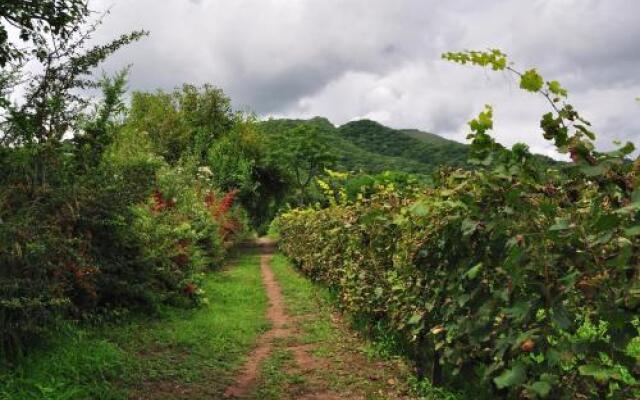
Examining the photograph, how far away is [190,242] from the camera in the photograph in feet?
42.4

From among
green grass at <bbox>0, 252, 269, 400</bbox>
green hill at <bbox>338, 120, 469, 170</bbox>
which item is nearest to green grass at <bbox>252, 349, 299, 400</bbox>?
green grass at <bbox>0, 252, 269, 400</bbox>

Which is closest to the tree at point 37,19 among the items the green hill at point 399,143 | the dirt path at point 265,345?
the dirt path at point 265,345

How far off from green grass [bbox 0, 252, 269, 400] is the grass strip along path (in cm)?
1

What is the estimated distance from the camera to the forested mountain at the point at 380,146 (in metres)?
61.0

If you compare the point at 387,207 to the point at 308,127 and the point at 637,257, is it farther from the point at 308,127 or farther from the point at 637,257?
the point at 308,127

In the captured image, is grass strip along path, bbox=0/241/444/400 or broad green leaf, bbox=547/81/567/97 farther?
grass strip along path, bbox=0/241/444/400

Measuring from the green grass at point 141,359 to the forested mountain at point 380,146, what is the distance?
35.2m

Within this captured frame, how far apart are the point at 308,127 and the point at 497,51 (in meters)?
41.6

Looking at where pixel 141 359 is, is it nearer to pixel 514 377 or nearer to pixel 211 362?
pixel 211 362

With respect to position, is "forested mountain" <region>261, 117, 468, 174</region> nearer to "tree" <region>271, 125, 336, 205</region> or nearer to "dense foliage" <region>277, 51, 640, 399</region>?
"tree" <region>271, 125, 336, 205</region>

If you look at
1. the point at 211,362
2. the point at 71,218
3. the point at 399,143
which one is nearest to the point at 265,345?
the point at 211,362

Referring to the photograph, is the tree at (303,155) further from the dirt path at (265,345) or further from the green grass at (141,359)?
the green grass at (141,359)

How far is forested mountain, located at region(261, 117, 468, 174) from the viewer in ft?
200

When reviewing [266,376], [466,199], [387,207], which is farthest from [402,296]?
[466,199]
